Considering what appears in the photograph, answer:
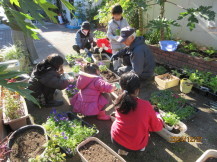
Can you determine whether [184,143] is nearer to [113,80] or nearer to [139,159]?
[139,159]

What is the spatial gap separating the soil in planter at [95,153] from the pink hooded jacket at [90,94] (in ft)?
2.74

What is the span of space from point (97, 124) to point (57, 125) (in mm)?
823

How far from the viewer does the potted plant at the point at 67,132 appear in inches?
94.0

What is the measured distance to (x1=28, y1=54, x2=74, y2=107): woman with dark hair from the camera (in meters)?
3.35

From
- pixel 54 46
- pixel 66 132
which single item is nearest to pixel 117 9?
pixel 66 132

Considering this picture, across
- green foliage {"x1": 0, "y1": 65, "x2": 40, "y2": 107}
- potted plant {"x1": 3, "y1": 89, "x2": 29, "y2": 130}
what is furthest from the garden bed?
green foliage {"x1": 0, "y1": 65, "x2": 40, "y2": 107}

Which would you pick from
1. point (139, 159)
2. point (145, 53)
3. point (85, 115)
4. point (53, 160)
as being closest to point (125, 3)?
point (145, 53)

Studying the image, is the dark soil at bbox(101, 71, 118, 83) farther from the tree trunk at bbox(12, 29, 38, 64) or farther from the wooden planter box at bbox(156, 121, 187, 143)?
the tree trunk at bbox(12, 29, 38, 64)

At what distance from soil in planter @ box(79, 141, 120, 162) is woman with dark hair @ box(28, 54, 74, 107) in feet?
4.98

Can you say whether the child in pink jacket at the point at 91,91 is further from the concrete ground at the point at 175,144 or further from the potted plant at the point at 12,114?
the potted plant at the point at 12,114

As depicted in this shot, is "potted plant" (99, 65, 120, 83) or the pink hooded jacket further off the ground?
the pink hooded jacket

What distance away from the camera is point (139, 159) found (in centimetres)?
258

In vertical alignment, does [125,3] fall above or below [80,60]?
above
